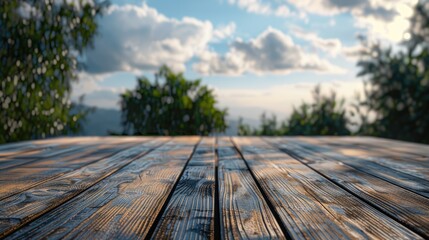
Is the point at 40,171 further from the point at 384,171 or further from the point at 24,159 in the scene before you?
the point at 384,171

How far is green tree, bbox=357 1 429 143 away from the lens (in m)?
7.00

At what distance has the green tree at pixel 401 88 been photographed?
7.00 m

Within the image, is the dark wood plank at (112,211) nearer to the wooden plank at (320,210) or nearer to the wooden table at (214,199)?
the wooden table at (214,199)

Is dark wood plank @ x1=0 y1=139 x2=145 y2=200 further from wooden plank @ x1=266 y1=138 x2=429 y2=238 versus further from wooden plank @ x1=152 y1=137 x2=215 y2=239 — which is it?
wooden plank @ x1=266 y1=138 x2=429 y2=238

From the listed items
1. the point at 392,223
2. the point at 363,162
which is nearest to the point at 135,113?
the point at 363,162

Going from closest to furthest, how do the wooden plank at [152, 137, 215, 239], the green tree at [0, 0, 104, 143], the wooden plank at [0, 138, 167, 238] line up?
the wooden plank at [152, 137, 215, 239] < the wooden plank at [0, 138, 167, 238] < the green tree at [0, 0, 104, 143]

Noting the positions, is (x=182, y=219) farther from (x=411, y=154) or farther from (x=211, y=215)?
(x=411, y=154)

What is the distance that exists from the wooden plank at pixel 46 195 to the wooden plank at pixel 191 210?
33 cm

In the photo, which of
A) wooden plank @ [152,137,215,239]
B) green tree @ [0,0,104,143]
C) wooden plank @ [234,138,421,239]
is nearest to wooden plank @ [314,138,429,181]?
wooden plank @ [234,138,421,239]

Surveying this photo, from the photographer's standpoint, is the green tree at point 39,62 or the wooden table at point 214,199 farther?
the green tree at point 39,62

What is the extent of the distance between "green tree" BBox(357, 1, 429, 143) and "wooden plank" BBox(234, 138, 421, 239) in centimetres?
617

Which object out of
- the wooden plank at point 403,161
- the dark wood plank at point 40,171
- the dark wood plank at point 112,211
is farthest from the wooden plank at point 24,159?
the wooden plank at point 403,161

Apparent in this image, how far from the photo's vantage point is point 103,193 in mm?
1262

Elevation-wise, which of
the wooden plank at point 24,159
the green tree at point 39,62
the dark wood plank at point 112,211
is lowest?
the dark wood plank at point 112,211
